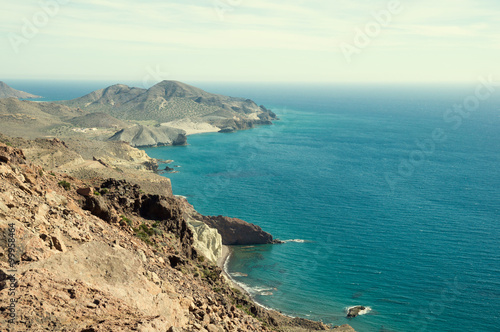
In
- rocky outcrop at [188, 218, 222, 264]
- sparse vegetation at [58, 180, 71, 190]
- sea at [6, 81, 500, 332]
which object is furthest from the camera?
rocky outcrop at [188, 218, 222, 264]

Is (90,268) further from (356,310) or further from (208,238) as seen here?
(208,238)

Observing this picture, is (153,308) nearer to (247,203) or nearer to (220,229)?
(220,229)

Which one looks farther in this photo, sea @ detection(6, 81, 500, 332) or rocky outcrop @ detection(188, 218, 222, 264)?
rocky outcrop @ detection(188, 218, 222, 264)

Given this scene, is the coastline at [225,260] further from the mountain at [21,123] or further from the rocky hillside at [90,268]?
the mountain at [21,123]

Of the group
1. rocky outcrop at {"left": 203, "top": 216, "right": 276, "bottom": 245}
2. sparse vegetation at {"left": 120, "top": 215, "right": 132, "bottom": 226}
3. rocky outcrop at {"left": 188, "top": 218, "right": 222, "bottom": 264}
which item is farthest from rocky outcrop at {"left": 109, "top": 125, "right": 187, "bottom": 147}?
sparse vegetation at {"left": 120, "top": 215, "right": 132, "bottom": 226}

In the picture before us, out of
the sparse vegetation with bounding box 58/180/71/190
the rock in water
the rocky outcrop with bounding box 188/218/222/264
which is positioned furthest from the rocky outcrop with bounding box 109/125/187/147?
the sparse vegetation with bounding box 58/180/71/190

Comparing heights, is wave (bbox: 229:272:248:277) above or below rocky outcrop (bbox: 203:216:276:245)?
below

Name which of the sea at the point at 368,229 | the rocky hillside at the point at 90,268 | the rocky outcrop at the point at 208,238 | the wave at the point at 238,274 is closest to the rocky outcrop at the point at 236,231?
the sea at the point at 368,229

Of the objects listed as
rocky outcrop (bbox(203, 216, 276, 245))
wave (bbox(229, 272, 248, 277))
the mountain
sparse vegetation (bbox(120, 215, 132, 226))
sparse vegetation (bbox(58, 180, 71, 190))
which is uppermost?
sparse vegetation (bbox(58, 180, 71, 190))

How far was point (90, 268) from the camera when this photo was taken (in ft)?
69.5

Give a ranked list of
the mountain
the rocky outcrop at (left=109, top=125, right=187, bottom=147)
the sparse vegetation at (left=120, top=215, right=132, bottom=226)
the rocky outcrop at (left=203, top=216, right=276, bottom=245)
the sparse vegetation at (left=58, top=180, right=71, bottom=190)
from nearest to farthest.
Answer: the sparse vegetation at (left=58, top=180, right=71, bottom=190), the sparse vegetation at (left=120, top=215, right=132, bottom=226), the rocky outcrop at (left=203, top=216, right=276, bottom=245), the mountain, the rocky outcrop at (left=109, top=125, right=187, bottom=147)

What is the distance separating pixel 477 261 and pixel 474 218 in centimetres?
2162

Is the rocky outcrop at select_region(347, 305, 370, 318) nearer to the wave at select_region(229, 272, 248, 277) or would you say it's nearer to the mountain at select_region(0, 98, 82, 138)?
the wave at select_region(229, 272, 248, 277)

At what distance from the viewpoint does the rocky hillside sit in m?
16.7
